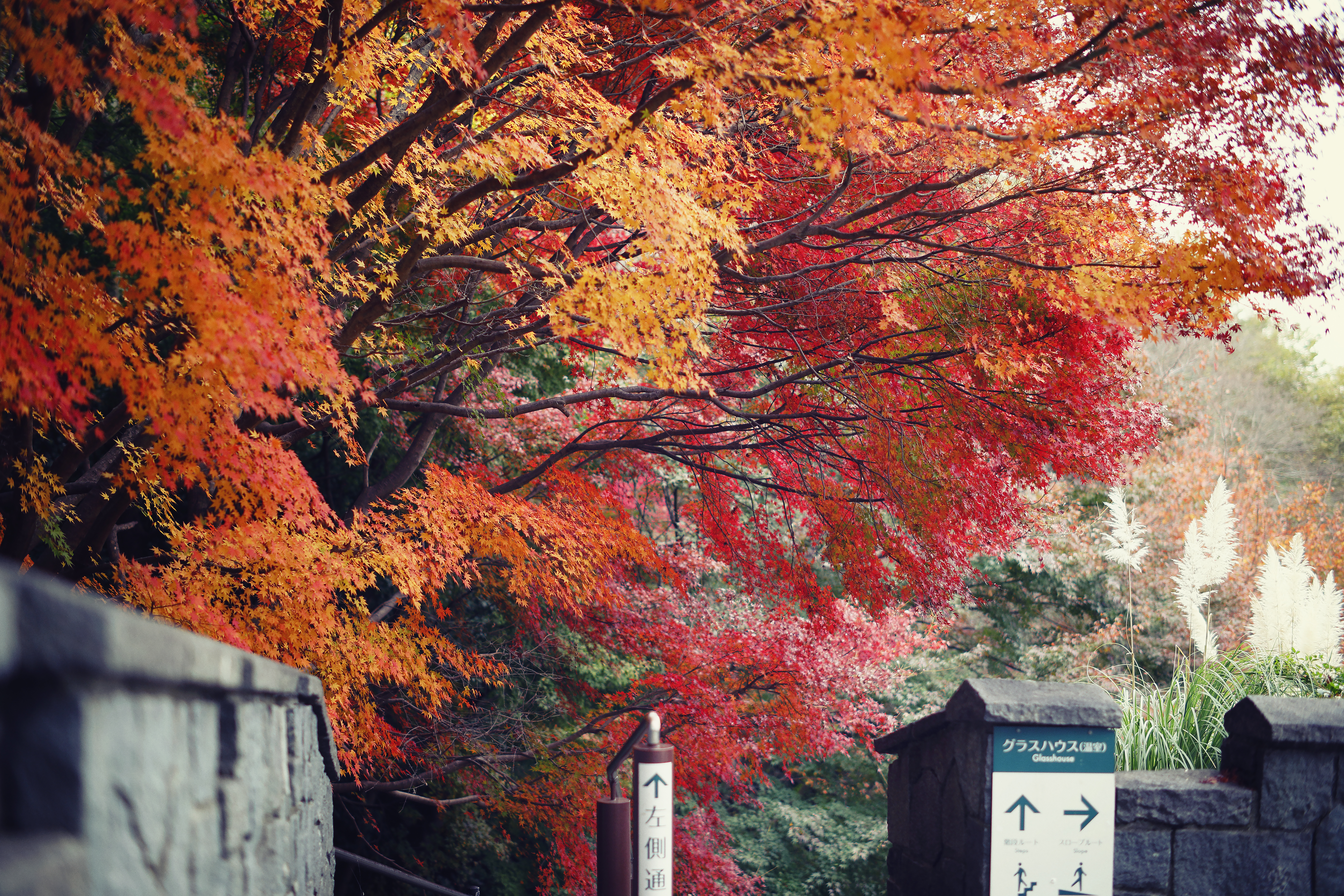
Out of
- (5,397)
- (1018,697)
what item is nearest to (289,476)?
(5,397)

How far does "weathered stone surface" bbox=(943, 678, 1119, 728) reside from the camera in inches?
145

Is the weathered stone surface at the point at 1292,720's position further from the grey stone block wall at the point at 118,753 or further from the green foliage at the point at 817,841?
the green foliage at the point at 817,841

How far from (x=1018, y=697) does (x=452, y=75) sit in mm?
4420

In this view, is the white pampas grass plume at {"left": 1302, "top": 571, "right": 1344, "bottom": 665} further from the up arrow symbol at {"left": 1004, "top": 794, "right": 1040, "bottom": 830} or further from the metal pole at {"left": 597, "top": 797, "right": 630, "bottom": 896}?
the metal pole at {"left": 597, "top": 797, "right": 630, "bottom": 896}

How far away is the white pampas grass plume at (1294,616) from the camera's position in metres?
5.67

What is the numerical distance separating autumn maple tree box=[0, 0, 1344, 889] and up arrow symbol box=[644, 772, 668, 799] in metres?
1.99

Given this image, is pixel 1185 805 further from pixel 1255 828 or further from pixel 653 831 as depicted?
pixel 653 831

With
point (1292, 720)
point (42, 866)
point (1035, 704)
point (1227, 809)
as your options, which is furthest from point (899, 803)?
point (42, 866)

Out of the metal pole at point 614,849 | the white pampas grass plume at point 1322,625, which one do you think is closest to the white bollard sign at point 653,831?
the metal pole at point 614,849

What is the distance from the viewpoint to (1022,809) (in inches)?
143

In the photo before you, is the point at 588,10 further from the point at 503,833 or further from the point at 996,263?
the point at 503,833

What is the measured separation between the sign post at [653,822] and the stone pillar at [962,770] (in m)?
1.26

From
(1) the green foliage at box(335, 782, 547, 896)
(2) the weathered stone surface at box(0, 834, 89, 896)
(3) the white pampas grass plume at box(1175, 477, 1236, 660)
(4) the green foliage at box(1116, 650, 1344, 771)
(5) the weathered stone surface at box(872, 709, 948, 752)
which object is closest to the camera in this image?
(2) the weathered stone surface at box(0, 834, 89, 896)

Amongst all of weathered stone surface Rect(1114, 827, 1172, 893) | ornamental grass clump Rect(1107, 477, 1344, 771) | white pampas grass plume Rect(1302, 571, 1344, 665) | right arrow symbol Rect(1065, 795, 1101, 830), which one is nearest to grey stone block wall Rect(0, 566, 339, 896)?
right arrow symbol Rect(1065, 795, 1101, 830)
